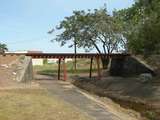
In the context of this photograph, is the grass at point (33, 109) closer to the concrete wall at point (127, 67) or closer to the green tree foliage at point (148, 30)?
the green tree foliage at point (148, 30)

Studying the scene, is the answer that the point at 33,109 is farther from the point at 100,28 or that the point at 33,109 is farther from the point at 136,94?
the point at 100,28

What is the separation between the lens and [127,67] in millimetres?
56938

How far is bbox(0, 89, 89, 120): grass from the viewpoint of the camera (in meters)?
18.2

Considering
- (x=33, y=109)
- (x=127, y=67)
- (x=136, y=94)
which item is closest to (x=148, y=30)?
(x=136, y=94)

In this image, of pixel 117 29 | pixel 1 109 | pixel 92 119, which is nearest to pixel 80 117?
pixel 92 119

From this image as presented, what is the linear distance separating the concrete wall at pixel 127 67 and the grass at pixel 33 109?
96.2 ft

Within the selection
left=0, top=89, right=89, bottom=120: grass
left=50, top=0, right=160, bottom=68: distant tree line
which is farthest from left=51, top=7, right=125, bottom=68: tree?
left=0, top=89, right=89, bottom=120: grass

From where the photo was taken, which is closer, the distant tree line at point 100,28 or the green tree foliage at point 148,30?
the green tree foliage at point 148,30

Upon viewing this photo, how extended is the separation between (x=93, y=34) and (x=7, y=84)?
38982 millimetres

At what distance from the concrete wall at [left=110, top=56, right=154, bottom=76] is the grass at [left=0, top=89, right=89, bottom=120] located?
96.2ft

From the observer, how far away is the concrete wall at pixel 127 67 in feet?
173

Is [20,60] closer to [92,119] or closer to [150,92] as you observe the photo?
[150,92]

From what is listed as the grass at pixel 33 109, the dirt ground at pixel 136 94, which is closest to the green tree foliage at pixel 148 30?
the dirt ground at pixel 136 94

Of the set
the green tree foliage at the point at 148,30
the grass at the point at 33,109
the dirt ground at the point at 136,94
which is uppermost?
the green tree foliage at the point at 148,30
